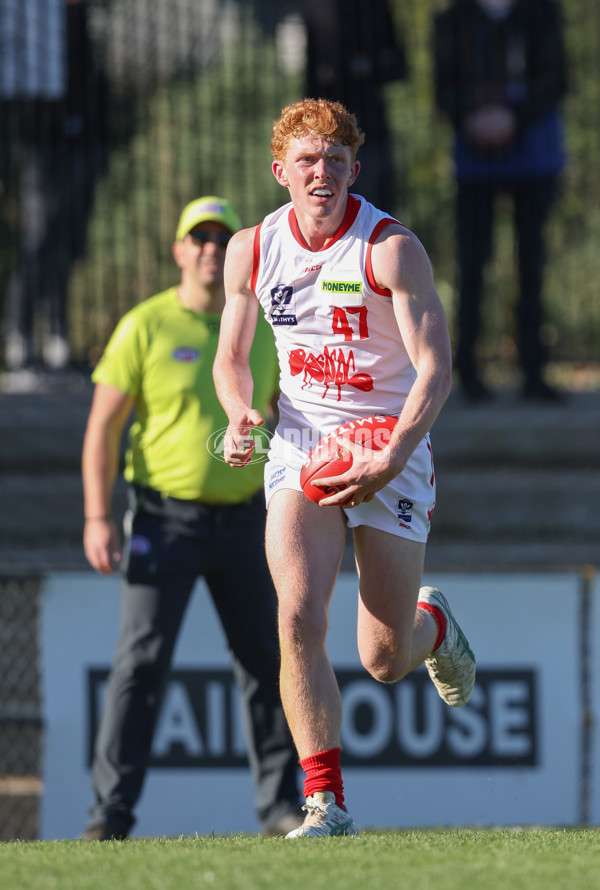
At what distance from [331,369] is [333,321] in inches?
6.7

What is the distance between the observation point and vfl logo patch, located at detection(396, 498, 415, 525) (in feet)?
14.5

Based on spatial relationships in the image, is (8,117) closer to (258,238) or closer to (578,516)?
(578,516)

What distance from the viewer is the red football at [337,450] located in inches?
163

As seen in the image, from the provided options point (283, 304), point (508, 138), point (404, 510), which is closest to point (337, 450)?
point (404, 510)

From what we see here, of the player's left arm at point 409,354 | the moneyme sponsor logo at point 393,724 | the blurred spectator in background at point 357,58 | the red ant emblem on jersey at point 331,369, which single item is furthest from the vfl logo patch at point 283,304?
the blurred spectator in background at point 357,58

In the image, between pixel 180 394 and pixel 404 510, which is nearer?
pixel 404 510

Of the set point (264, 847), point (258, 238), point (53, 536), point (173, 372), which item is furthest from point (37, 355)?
point (264, 847)

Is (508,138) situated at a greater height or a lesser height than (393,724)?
greater

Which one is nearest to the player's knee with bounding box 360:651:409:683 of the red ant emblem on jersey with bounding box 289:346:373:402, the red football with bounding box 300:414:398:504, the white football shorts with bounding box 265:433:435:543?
the white football shorts with bounding box 265:433:435:543

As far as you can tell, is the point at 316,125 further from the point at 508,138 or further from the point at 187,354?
the point at 508,138

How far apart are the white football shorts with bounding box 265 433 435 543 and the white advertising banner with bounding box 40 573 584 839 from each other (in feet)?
6.83

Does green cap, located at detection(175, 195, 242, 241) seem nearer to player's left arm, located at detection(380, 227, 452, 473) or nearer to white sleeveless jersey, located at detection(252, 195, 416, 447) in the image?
white sleeveless jersey, located at detection(252, 195, 416, 447)

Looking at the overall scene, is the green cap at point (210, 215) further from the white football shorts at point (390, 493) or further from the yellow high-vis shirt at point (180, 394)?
the white football shorts at point (390, 493)

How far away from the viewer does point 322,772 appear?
428 centimetres
